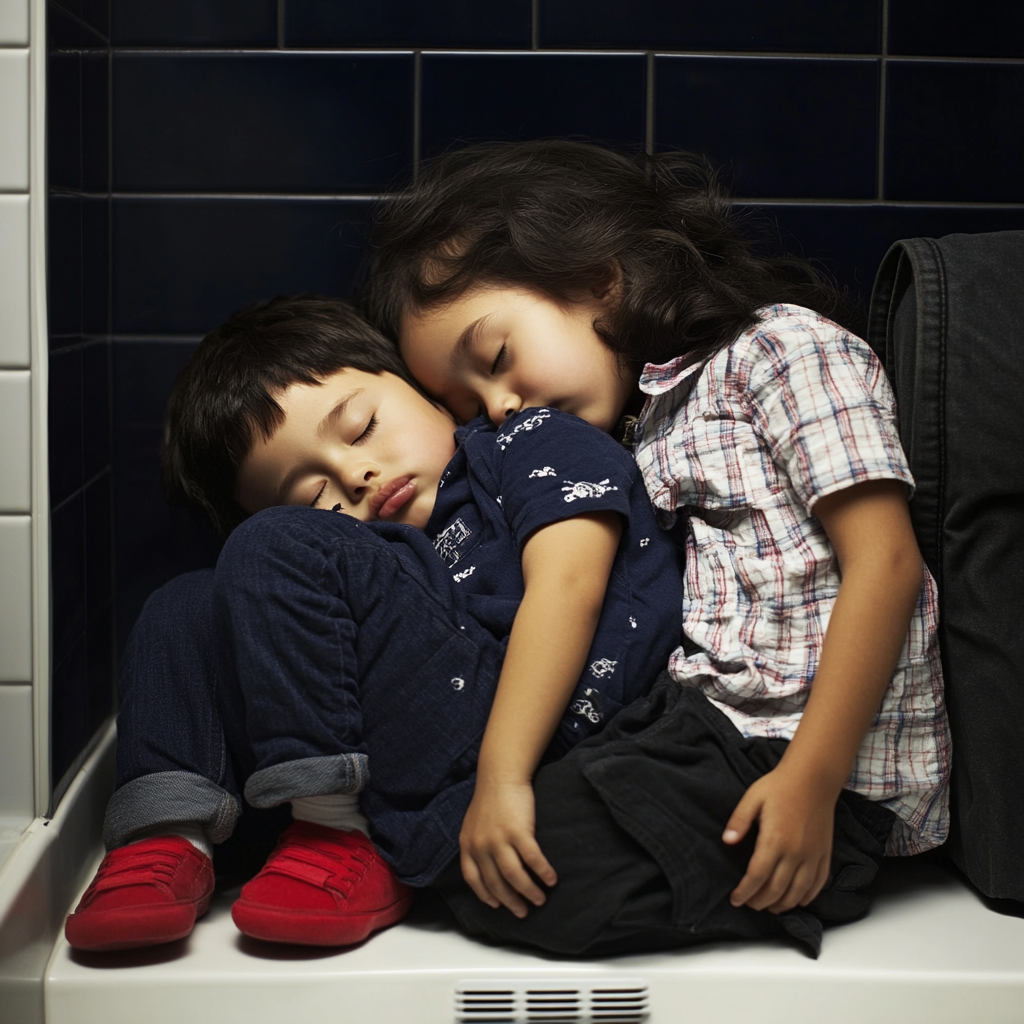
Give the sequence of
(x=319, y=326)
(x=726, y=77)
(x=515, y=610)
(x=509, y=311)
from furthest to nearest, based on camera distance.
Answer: (x=726, y=77) < (x=319, y=326) < (x=509, y=311) < (x=515, y=610)

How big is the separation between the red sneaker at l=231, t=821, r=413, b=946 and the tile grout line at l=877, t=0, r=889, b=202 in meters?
1.00

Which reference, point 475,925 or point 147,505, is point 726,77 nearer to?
point 147,505

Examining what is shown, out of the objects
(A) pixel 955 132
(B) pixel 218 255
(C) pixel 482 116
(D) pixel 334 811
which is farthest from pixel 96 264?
(A) pixel 955 132

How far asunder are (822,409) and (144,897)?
716 mm

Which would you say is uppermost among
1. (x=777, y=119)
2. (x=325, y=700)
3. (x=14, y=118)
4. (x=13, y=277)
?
(x=777, y=119)

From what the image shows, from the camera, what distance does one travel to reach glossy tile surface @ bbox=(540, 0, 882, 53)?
49.8 inches

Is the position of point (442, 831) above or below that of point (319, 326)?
below

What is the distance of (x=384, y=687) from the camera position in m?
0.92

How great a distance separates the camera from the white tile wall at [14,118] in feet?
3.07

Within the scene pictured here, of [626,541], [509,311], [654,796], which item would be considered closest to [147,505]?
[509,311]

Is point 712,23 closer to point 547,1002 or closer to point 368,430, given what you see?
point 368,430

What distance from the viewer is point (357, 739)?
911mm

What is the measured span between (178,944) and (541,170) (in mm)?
870

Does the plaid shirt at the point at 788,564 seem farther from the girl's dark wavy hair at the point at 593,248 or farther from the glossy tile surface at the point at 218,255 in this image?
the glossy tile surface at the point at 218,255
